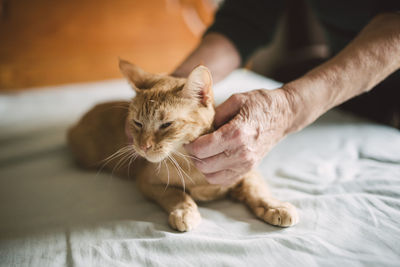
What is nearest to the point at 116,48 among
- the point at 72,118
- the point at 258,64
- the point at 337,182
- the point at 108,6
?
the point at 108,6

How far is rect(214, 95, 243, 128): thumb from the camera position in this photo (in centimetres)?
84

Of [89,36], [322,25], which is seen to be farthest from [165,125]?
[89,36]

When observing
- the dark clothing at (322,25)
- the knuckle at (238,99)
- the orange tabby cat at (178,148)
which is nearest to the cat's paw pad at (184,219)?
the orange tabby cat at (178,148)

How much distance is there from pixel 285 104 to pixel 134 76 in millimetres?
544

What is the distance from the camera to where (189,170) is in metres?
0.95

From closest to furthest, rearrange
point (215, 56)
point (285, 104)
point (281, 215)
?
point (281, 215), point (285, 104), point (215, 56)

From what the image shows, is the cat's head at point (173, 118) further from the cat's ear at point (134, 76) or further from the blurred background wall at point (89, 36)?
the blurred background wall at point (89, 36)

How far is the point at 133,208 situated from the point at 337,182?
699 mm

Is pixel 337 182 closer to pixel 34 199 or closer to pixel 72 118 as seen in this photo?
pixel 34 199

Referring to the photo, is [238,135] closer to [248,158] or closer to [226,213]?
[248,158]

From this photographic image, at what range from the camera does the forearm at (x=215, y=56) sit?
1289mm

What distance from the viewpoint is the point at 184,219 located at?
2.58ft

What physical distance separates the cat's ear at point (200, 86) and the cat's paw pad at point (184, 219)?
0.34 m

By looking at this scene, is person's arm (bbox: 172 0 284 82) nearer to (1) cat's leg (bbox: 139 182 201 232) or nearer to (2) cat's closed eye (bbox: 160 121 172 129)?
(2) cat's closed eye (bbox: 160 121 172 129)
